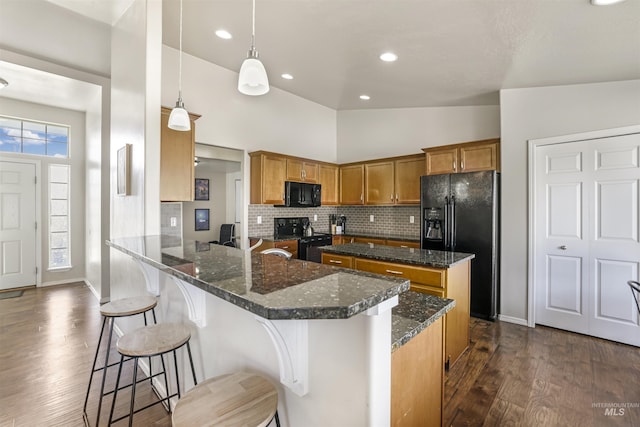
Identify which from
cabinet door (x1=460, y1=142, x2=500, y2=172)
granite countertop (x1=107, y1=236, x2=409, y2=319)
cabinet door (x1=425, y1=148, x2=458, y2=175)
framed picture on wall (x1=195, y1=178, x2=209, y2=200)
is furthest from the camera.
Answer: framed picture on wall (x1=195, y1=178, x2=209, y2=200)

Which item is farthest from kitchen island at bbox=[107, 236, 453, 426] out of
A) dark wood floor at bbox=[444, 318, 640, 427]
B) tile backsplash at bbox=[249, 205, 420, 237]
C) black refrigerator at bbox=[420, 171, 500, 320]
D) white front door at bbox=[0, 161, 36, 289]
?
white front door at bbox=[0, 161, 36, 289]

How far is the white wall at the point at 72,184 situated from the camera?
521 centimetres

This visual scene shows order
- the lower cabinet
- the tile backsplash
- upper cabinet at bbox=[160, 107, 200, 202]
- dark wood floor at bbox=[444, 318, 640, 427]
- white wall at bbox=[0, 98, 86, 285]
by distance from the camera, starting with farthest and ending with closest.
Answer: white wall at bbox=[0, 98, 86, 285]
the tile backsplash
upper cabinet at bbox=[160, 107, 200, 202]
dark wood floor at bbox=[444, 318, 640, 427]
the lower cabinet

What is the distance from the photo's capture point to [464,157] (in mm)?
3883

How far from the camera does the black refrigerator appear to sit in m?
3.55

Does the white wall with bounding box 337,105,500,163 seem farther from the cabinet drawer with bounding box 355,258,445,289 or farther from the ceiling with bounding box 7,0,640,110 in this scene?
the cabinet drawer with bounding box 355,258,445,289

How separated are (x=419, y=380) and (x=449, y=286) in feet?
3.97

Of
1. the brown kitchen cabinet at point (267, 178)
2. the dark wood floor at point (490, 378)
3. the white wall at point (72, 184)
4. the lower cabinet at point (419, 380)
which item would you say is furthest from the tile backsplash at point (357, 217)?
the white wall at point (72, 184)

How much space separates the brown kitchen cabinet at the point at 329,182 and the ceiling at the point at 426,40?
1.63 m

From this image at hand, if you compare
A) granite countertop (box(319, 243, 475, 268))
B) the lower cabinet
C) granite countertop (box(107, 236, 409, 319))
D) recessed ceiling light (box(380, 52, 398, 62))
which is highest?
recessed ceiling light (box(380, 52, 398, 62))

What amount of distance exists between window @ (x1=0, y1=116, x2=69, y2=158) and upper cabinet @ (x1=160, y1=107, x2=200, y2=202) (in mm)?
3786

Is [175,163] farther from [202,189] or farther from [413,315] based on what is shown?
[202,189]

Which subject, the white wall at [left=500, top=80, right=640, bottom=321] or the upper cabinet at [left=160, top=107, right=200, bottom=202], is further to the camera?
the upper cabinet at [left=160, top=107, right=200, bottom=202]

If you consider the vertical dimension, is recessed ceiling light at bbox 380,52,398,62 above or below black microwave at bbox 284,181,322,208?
above
